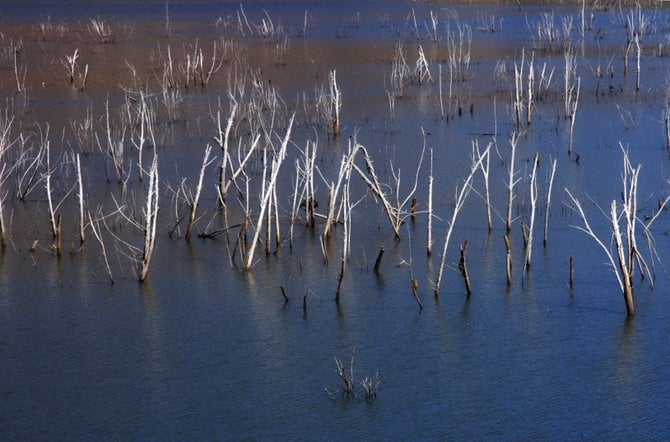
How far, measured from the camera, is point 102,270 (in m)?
5.88

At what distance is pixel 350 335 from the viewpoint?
4883 millimetres

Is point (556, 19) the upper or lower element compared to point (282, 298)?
upper

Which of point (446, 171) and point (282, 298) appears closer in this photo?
point (282, 298)

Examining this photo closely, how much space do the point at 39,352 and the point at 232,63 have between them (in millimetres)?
9066

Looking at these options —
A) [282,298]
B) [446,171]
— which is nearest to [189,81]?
[446,171]

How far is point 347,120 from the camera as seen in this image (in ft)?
33.0

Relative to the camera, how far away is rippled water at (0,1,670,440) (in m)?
4.05

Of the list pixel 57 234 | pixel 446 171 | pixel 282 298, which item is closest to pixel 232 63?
pixel 446 171

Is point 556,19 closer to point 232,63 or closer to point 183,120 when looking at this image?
point 232,63

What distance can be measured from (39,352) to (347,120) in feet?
18.6

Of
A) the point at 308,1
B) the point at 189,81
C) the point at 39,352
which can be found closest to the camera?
the point at 39,352

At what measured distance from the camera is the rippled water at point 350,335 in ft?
13.3

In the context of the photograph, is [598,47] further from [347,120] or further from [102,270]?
[102,270]

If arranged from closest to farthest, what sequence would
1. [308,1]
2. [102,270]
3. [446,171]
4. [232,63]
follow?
[102,270] < [446,171] < [232,63] < [308,1]
